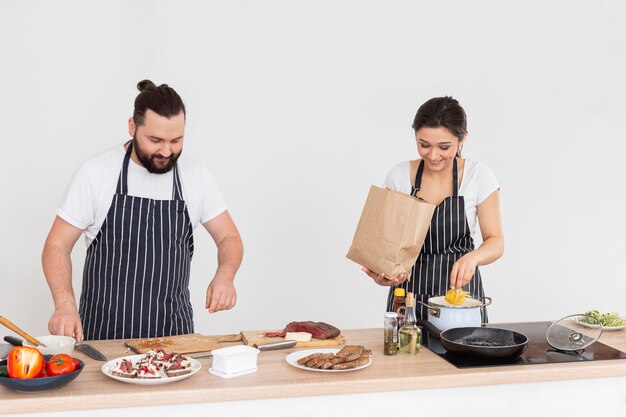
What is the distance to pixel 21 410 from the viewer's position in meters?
2.07

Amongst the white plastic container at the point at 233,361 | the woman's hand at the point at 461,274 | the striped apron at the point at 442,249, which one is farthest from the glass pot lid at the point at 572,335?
the white plastic container at the point at 233,361

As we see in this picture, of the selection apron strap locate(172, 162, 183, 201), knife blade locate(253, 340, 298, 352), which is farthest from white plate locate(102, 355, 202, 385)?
apron strap locate(172, 162, 183, 201)

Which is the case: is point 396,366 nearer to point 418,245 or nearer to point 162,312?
point 418,245

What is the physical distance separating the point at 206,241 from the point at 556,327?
251 cm

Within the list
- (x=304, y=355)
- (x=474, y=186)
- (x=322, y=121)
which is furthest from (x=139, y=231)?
(x=322, y=121)

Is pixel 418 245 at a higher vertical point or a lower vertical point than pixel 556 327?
higher

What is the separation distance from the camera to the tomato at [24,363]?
2.10m

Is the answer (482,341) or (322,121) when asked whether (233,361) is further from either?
(322,121)

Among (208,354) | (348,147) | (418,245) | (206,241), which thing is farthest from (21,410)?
(348,147)

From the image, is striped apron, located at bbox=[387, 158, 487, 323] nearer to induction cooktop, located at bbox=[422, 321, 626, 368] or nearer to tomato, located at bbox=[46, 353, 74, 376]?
induction cooktop, located at bbox=[422, 321, 626, 368]

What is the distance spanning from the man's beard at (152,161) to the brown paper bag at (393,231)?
901mm

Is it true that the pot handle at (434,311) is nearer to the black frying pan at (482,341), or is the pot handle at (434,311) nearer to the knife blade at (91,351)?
the black frying pan at (482,341)

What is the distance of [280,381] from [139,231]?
119 cm

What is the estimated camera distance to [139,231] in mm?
3164
